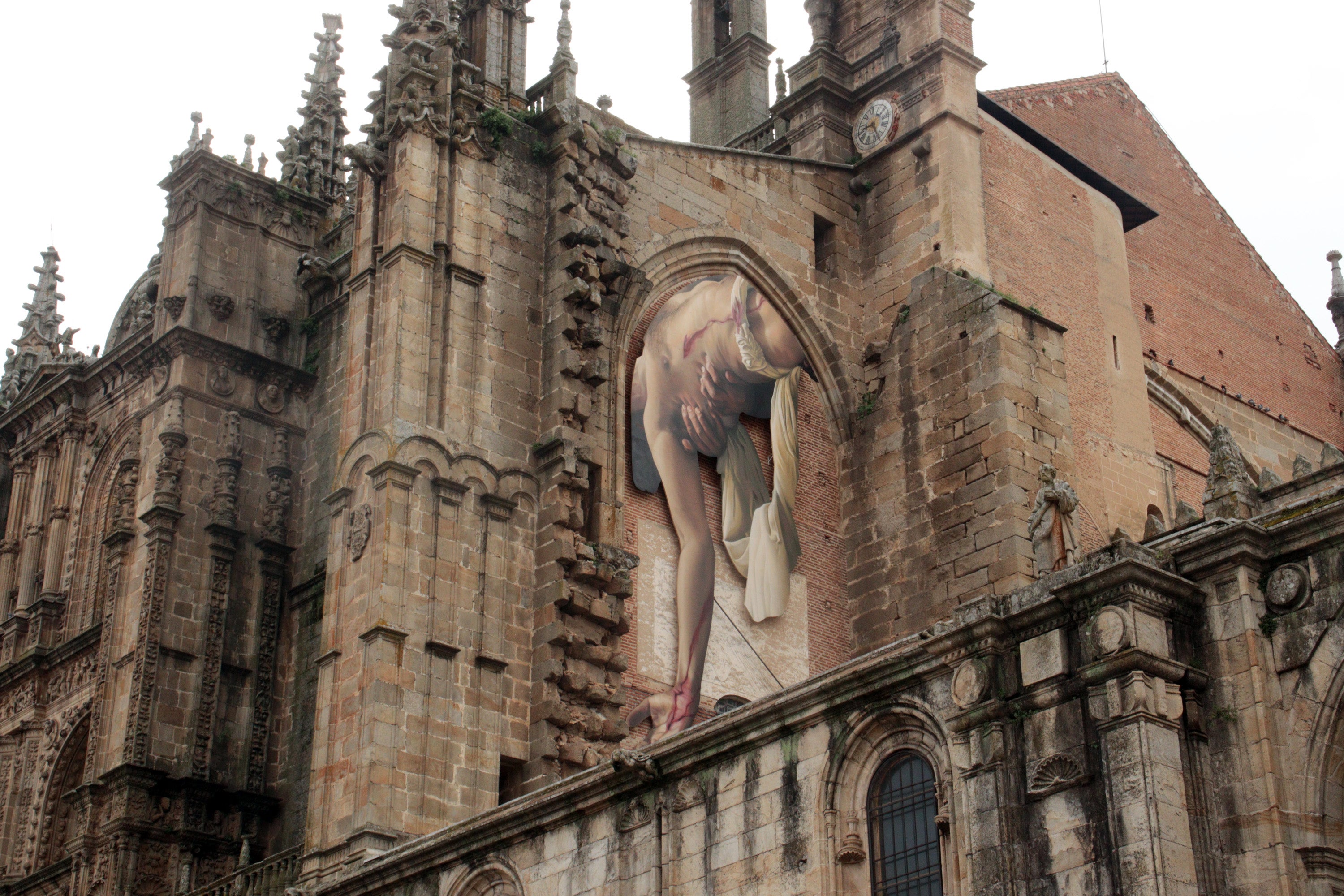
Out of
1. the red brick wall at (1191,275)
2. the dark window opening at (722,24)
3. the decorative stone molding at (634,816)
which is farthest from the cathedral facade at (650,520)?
the dark window opening at (722,24)

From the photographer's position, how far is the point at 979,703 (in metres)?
16.4

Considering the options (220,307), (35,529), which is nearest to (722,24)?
(220,307)

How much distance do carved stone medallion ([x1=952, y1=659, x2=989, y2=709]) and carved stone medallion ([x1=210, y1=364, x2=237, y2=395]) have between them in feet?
58.5

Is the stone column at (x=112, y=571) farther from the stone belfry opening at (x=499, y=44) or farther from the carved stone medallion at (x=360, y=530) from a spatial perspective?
the stone belfry opening at (x=499, y=44)

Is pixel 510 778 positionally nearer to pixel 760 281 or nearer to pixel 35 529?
pixel 760 281

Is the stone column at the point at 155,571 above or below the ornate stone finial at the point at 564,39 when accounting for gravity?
below

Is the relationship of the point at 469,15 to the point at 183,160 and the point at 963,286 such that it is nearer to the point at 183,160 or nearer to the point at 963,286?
the point at 183,160

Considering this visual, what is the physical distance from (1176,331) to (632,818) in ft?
75.9

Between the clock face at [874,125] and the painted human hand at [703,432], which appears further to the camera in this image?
the clock face at [874,125]

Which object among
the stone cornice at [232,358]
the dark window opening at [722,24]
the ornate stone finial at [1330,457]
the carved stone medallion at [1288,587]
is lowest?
the carved stone medallion at [1288,587]

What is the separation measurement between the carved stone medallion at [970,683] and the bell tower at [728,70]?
22.2 metres

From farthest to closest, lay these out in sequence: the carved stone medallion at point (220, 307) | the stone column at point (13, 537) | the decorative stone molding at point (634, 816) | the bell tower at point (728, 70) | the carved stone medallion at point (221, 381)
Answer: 1. the bell tower at point (728, 70)
2. the stone column at point (13, 537)
3. the carved stone medallion at point (220, 307)
4. the carved stone medallion at point (221, 381)
5. the decorative stone molding at point (634, 816)

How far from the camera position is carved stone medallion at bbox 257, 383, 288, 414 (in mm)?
31500

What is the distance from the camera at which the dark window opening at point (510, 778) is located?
2469 centimetres
